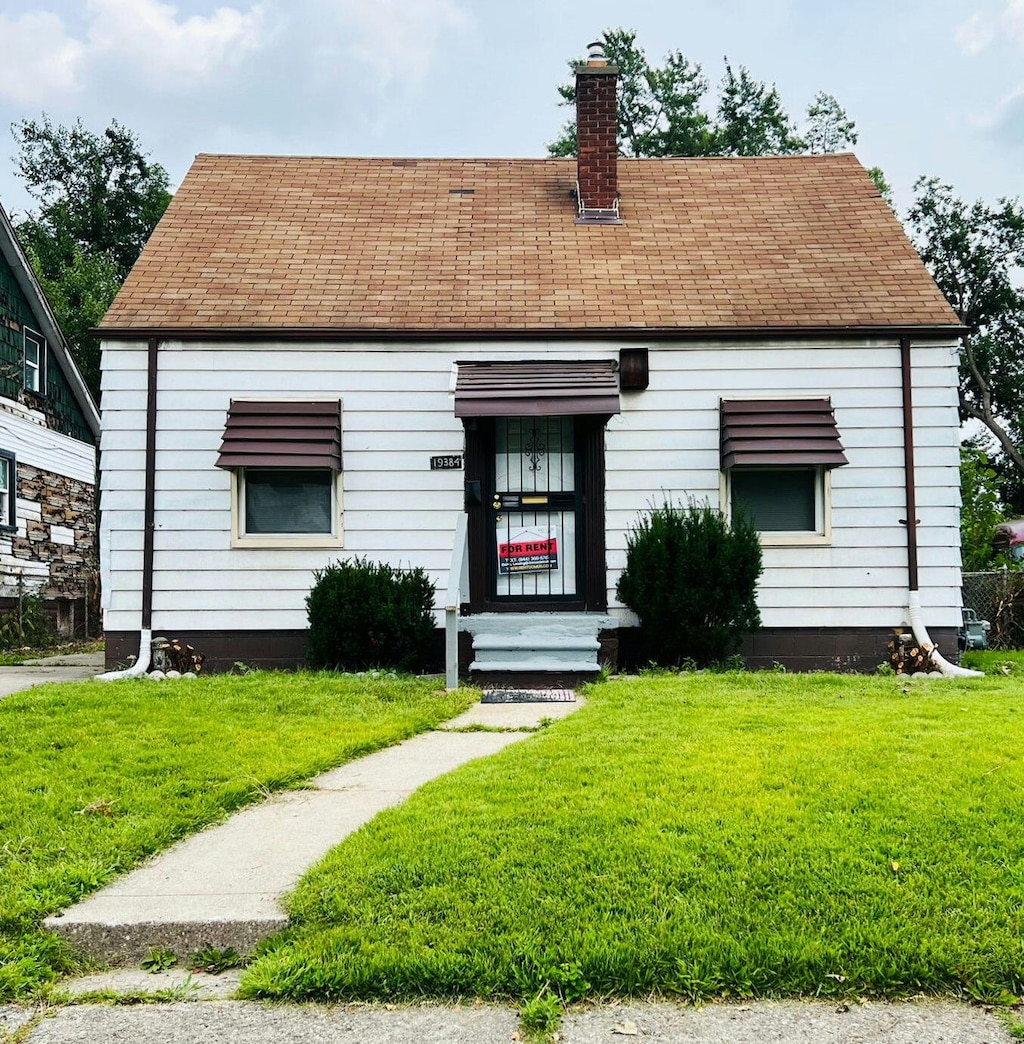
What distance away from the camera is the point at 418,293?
33.3ft

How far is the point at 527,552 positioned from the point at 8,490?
9.55 metres

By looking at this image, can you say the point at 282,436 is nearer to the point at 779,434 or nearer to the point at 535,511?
the point at 535,511

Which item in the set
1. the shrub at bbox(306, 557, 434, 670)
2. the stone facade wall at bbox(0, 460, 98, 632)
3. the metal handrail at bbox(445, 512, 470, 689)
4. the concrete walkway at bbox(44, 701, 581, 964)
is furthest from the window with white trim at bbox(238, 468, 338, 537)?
the stone facade wall at bbox(0, 460, 98, 632)

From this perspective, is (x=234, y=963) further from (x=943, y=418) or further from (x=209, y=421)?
(x=943, y=418)

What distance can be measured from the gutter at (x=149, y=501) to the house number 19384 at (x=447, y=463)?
2.70m

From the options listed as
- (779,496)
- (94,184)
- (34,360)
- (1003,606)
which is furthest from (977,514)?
(94,184)

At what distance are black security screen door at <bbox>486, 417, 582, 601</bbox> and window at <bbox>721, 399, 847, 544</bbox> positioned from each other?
1.55 m

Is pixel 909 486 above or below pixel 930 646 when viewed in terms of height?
above

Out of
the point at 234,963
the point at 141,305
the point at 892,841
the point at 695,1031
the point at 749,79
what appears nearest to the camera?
the point at 695,1031

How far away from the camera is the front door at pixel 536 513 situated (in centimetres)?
970

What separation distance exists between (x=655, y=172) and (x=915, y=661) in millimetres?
7056

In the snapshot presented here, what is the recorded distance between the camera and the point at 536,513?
32.3 feet

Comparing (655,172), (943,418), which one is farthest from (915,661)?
(655,172)

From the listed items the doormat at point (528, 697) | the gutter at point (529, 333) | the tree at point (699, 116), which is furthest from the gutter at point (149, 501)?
the tree at point (699, 116)
